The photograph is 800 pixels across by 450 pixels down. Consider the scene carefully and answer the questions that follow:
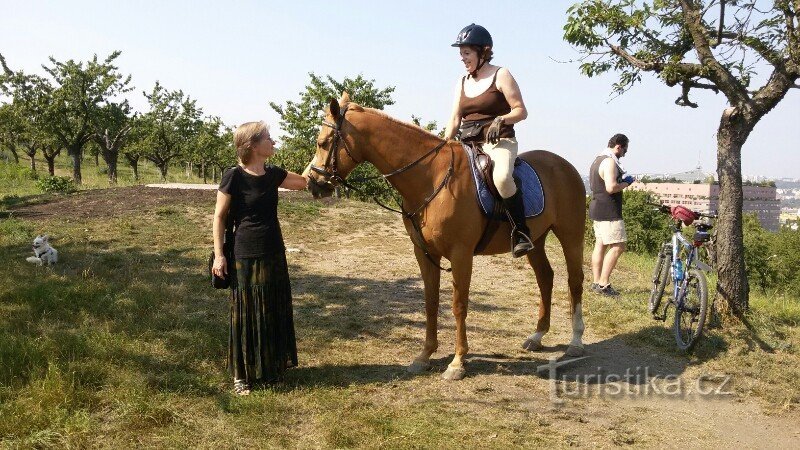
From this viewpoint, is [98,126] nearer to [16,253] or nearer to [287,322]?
[16,253]

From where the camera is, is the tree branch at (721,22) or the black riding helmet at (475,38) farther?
the tree branch at (721,22)

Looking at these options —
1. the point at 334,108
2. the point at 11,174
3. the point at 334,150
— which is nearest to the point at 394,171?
the point at 334,150

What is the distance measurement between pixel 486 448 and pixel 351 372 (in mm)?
1718

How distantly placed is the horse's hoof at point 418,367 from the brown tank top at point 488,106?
90.2 inches

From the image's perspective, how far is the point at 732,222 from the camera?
629cm

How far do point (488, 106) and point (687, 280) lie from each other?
308 cm

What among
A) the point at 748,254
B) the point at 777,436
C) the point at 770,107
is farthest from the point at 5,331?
the point at 748,254

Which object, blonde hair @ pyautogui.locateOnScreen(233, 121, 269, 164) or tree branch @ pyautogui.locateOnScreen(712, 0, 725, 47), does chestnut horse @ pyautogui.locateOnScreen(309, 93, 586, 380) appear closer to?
blonde hair @ pyautogui.locateOnScreen(233, 121, 269, 164)

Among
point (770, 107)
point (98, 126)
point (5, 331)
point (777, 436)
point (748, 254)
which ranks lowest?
point (748, 254)

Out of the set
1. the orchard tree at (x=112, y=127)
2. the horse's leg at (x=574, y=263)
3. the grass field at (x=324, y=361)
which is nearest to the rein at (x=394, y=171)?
the grass field at (x=324, y=361)

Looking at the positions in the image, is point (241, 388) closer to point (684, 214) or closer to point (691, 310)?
→ point (691, 310)

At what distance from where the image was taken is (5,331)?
5.03 m

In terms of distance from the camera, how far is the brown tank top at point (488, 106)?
15.6ft

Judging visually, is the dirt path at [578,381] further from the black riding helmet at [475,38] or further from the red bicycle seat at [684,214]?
the black riding helmet at [475,38]
